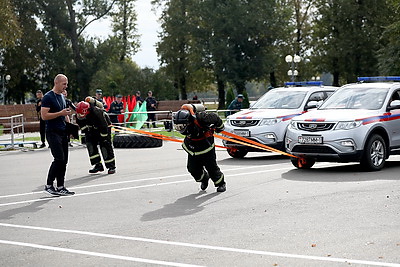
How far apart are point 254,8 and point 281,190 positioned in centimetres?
6127

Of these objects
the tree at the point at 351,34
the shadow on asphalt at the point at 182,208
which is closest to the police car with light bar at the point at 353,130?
the shadow on asphalt at the point at 182,208

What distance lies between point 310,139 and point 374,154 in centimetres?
122

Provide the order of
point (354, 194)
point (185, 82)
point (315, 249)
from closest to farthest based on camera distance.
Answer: point (315, 249) < point (354, 194) < point (185, 82)

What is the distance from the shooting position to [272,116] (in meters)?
18.1

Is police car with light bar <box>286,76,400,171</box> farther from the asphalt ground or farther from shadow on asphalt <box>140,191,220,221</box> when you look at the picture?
shadow on asphalt <box>140,191,220,221</box>

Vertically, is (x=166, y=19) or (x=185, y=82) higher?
(x=166, y=19)

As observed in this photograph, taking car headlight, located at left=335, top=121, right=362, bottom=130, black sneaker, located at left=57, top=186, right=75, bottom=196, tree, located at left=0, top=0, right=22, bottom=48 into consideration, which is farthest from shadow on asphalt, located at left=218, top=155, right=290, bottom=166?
tree, located at left=0, top=0, right=22, bottom=48

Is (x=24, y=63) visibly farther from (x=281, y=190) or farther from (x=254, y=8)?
(x=281, y=190)

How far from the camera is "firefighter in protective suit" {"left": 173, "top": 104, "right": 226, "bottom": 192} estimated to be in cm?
1177

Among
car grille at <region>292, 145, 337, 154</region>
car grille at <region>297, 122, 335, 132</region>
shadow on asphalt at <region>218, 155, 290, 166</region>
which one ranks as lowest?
shadow on asphalt at <region>218, 155, 290, 166</region>

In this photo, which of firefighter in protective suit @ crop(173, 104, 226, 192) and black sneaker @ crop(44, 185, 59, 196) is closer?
firefighter in protective suit @ crop(173, 104, 226, 192)

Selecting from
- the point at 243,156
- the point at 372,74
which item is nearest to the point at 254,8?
the point at 372,74

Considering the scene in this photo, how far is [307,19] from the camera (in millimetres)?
78062

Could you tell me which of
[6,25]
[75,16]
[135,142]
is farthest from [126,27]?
[135,142]
